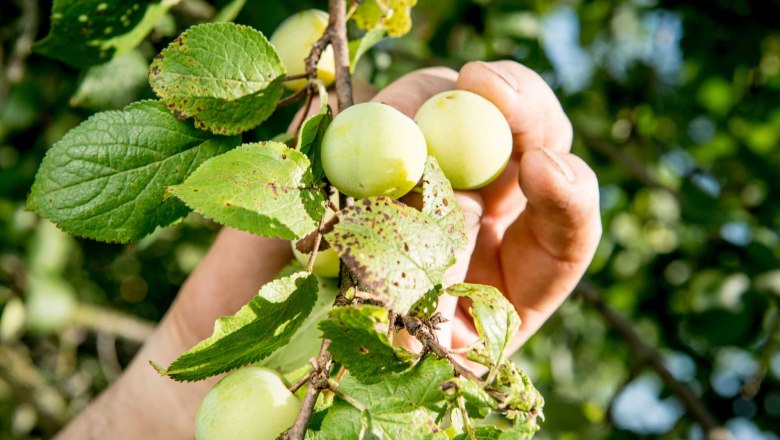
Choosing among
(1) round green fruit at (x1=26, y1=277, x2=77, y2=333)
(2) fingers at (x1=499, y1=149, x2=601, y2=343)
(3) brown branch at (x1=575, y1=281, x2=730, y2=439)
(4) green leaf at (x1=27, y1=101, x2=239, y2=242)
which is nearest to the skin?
(2) fingers at (x1=499, y1=149, x2=601, y2=343)

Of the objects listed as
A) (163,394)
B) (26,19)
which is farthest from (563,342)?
(26,19)

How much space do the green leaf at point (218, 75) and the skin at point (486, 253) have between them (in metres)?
0.26

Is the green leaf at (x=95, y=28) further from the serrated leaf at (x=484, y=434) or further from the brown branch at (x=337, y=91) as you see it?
the serrated leaf at (x=484, y=434)

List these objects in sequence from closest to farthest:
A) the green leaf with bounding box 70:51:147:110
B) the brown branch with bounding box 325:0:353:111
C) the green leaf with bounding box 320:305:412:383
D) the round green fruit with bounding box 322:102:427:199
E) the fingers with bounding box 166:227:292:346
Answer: the green leaf with bounding box 320:305:412:383 < the round green fruit with bounding box 322:102:427:199 < the brown branch with bounding box 325:0:353:111 < the green leaf with bounding box 70:51:147:110 < the fingers with bounding box 166:227:292:346

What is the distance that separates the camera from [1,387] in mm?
2322

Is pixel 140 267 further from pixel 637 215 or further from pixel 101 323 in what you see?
pixel 637 215

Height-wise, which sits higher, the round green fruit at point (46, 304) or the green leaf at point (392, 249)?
the green leaf at point (392, 249)

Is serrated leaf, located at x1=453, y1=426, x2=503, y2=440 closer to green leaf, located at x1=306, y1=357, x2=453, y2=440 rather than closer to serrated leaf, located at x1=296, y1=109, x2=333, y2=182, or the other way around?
green leaf, located at x1=306, y1=357, x2=453, y2=440

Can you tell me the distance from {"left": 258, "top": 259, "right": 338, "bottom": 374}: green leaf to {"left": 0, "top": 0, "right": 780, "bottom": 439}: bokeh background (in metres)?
0.62

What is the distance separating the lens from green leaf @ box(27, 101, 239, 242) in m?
0.67

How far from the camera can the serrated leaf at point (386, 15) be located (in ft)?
2.85

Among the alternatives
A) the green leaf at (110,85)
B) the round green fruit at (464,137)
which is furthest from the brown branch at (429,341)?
the green leaf at (110,85)

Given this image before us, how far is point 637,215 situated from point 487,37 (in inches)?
51.9

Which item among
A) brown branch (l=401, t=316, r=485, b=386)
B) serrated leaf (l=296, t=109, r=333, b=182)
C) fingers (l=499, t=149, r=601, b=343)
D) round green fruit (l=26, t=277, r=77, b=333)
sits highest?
serrated leaf (l=296, t=109, r=333, b=182)
